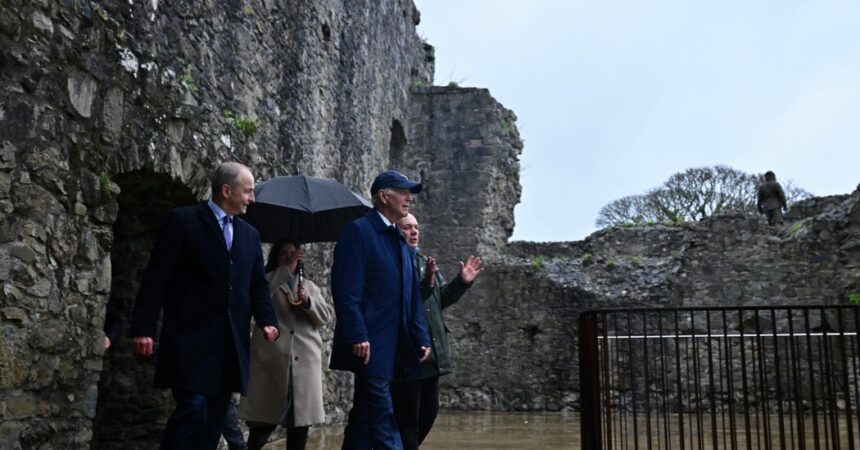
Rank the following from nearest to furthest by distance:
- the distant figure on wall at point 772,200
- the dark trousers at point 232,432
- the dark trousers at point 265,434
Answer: the dark trousers at point 232,432, the dark trousers at point 265,434, the distant figure on wall at point 772,200

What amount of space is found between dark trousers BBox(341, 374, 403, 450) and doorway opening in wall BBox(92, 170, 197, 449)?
2528mm

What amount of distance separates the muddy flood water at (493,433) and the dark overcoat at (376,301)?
3223mm

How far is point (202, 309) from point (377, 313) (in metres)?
0.87

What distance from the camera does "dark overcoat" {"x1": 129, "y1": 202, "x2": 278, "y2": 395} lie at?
12.0ft

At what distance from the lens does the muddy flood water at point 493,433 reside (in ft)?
25.1

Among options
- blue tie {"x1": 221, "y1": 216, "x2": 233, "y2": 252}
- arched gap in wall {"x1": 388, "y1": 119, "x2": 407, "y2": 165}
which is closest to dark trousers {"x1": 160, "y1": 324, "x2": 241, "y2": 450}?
blue tie {"x1": 221, "y1": 216, "x2": 233, "y2": 252}

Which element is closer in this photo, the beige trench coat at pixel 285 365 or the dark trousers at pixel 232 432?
the dark trousers at pixel 232 432

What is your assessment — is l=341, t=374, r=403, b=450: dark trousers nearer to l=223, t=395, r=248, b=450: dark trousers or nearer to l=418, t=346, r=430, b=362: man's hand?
l=418, t=346, r=430, b=362: man's hand

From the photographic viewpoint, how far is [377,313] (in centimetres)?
413

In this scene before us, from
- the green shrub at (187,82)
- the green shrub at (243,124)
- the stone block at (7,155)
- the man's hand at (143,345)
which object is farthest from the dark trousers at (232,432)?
the green shrub at (243,124)

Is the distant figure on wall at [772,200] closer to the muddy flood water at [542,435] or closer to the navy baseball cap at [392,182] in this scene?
the muddy flood water at [542,435]

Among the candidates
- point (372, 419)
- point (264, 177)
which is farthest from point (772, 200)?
point (372, 419)

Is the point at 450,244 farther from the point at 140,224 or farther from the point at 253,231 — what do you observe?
the point at 253,231

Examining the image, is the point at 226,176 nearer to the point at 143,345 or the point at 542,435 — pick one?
the point at 143,345
